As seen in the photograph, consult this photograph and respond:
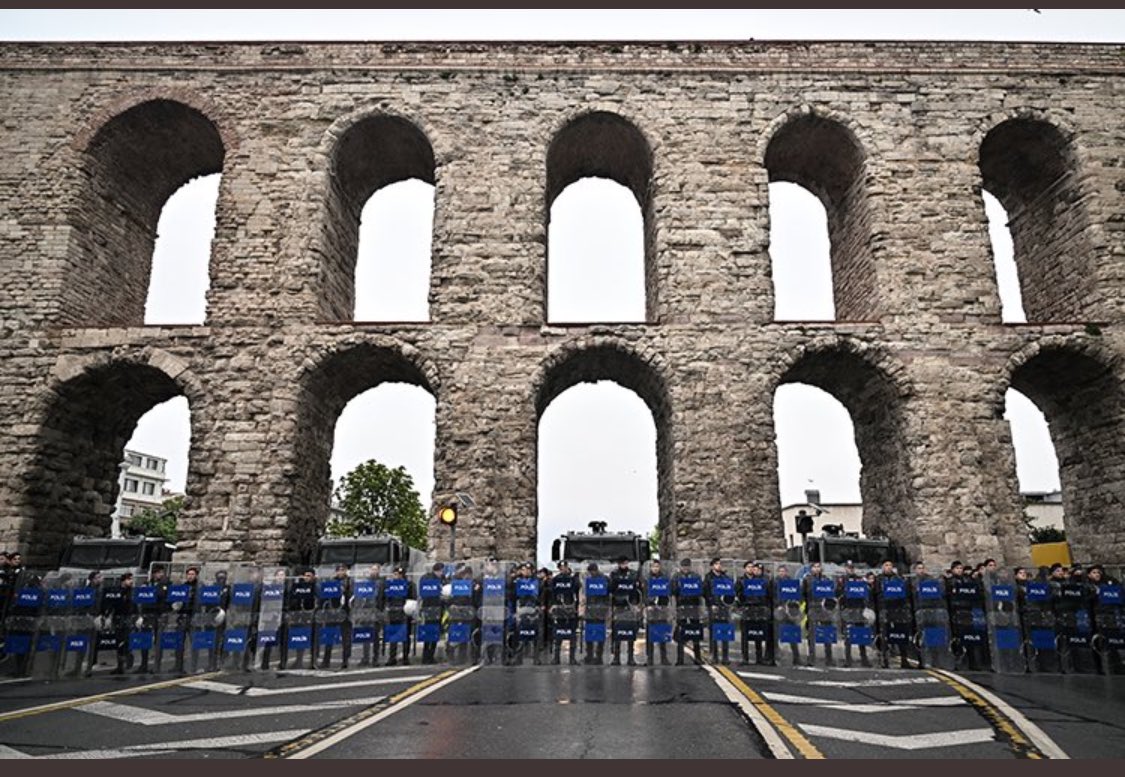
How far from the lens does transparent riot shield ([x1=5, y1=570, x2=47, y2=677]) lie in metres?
10.4

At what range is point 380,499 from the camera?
42.7 m

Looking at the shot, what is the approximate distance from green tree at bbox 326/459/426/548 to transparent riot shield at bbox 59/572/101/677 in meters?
31.5

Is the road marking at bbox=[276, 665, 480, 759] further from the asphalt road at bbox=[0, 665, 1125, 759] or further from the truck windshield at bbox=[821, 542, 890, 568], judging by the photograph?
the truck windshield at bbox=[821, 542, 890, 568]

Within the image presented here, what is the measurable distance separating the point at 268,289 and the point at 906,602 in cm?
1358

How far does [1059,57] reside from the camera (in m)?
17.6

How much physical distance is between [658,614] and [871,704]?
363cm

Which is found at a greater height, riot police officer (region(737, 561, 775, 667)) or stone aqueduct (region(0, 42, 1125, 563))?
stone aqueduct (region(0, 42, 1125, 563))

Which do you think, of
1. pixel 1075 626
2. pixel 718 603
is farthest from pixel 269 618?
pixel 1075 626

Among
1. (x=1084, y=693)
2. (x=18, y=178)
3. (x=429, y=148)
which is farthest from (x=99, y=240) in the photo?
(x=1084, y=693)

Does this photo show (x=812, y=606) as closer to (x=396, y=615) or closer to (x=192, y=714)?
Answer: (x=396, y=615)

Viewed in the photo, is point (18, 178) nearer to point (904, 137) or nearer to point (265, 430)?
point (265, 430)

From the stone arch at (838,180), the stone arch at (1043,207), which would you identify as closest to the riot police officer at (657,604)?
the stone arch at (838,180)

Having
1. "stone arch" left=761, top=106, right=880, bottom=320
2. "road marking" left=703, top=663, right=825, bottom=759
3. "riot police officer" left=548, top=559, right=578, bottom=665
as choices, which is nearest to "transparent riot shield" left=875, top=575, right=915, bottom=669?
"road marking" left=703, top=663, right=825, bottom=759

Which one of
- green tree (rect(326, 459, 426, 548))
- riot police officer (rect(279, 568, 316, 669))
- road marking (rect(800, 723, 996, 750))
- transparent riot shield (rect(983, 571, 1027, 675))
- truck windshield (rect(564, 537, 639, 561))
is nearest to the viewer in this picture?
road marking (rect(800, 723, 996, 750))
